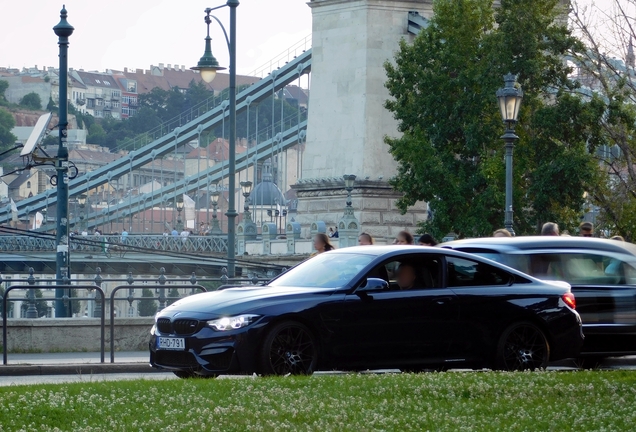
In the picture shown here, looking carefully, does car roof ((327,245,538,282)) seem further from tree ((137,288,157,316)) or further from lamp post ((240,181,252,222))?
lamp post ((240,181,252,222))

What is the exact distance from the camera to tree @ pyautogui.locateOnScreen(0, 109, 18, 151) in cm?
16412

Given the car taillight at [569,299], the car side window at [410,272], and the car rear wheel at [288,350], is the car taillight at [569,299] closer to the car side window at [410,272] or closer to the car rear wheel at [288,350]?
the car side window at [410,272]

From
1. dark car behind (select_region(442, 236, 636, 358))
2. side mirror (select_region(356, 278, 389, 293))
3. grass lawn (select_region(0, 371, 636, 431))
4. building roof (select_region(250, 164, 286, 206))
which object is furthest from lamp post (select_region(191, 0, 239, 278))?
building roof (select_region(250, 164, 286, 206))

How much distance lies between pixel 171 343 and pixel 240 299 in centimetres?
76

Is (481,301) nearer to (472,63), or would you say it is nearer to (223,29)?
(223,29)

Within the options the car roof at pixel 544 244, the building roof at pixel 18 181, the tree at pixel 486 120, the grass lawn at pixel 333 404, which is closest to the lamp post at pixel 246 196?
the tree at pixel 486 120

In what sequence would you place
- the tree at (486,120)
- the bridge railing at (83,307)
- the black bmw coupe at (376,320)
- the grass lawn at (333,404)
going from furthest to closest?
the tree at (486,120) → the bridge railing at (83,307) → the black bmw coupe at (376,320) → the grass lawn at (333,404)

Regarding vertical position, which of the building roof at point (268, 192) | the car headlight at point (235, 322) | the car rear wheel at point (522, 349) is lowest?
the car rear wheel at point (522, 349)

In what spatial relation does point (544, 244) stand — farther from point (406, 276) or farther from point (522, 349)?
point (406, 276)

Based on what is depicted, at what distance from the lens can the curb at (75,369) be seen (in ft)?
52.7

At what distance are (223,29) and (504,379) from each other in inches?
703

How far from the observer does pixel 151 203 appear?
77312 mm

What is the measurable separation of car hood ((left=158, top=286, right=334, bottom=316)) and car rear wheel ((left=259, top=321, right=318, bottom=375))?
269mm

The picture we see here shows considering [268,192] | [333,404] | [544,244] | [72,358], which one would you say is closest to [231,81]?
[72,358]
